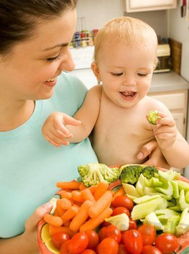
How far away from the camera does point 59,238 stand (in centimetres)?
74

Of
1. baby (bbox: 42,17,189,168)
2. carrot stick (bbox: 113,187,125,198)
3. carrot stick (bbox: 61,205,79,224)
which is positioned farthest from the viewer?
baby (bbox: 42,17,189,168)

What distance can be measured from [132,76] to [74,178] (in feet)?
1.26

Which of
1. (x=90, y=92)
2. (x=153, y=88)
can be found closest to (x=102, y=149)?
(x=90, y=92)

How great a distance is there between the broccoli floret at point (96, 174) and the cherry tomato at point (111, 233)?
169 mm

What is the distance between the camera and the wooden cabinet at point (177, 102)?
2.42m

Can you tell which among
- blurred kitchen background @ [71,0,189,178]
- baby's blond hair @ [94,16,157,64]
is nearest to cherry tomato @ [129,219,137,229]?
baby's blond hair @ [94,16,157,64]

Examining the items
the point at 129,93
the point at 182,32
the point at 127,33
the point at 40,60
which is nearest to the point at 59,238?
the point at 40,60

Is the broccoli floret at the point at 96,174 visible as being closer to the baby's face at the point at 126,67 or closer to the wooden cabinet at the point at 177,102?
the baby's face at the point at 126,67

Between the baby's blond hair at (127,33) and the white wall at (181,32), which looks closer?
the baby's blond hair at (127,33)

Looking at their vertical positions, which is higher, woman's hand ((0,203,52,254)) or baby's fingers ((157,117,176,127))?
baby's fingers ((157,117,176,127))

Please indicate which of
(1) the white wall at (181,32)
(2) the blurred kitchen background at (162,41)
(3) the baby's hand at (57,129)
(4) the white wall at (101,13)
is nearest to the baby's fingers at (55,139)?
(3) the baby's hand at (57,129)

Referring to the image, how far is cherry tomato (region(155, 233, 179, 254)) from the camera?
0.68 metres

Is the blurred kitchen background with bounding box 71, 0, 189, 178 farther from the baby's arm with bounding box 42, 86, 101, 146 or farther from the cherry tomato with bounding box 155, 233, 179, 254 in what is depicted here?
the cherry tomato with bounding box 155, 233, 179, 254

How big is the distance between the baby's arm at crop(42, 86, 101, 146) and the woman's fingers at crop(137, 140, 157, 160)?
0.20 m
